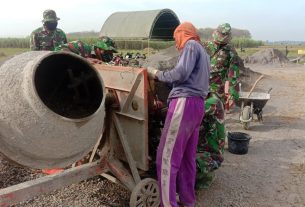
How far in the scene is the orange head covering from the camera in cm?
352

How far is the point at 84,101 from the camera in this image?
315cm

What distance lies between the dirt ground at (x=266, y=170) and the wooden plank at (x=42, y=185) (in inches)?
58.1

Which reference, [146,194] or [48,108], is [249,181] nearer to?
[146,194]

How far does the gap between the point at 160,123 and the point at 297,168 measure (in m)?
2.63

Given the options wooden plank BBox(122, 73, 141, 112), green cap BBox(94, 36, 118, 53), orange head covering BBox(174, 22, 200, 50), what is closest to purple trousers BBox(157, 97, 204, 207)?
wooden plank BBox(122, 73, 141, 112)

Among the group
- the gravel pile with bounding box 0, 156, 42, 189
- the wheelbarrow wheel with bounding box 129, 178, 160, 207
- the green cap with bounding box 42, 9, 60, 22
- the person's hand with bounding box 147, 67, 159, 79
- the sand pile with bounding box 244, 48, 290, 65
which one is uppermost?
the green cap with bounding box 42, 9, 60, 22

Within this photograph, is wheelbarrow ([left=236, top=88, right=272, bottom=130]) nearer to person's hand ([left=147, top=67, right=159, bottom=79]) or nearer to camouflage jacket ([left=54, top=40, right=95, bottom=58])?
camouflage jacket ([left=54, top=40, right=95, bottom=58])

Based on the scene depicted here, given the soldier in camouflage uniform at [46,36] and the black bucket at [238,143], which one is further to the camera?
the soldier in camouflage uniform at [46,36]

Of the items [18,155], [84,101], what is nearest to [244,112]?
[84,101]

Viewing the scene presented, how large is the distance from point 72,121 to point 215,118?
241cm

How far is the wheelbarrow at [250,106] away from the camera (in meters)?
7.64

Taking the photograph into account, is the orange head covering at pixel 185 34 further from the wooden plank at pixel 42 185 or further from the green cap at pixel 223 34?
the green cap at pixel 223 34

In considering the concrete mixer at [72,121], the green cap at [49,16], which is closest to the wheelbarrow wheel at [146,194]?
the concrete mixer at [72,121]

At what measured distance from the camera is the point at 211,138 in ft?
15.6
